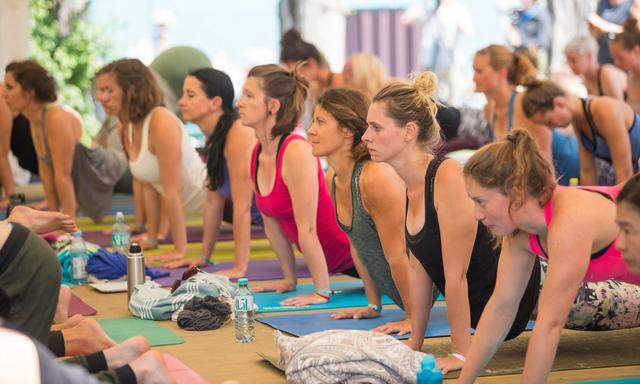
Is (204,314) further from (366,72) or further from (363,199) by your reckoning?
(366,72)

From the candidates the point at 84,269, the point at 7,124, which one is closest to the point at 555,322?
the point at 84,269

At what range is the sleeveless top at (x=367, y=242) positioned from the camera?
15.1 ft

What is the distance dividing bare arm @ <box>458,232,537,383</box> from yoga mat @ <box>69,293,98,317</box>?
2288 mm

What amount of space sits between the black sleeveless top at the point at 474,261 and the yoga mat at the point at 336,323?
39cm

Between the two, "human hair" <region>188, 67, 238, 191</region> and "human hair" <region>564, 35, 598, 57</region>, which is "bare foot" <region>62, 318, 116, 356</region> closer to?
"human hair" <region>188, 67, 238, 191</region>

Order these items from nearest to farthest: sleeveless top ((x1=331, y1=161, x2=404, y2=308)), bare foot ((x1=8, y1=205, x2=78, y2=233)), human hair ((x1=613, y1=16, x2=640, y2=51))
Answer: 1. bare foot ((x1=8, y1=205, x2=78, y2=233))
2. sleeveless top ((x1=331, y1=161, x2=404, y2=308))
3. human hair ((x1=613, y1=16, x2=640, y2=51))

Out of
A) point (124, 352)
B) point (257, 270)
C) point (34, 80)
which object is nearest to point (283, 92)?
point (257, 270)

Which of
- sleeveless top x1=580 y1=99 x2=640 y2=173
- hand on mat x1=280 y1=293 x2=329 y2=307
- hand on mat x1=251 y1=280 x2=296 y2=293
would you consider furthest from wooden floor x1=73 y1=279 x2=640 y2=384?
sleeveless top x1=580 y1=99 x2=640 y2=173

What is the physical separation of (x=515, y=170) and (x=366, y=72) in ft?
17.2

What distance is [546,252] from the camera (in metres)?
3.28

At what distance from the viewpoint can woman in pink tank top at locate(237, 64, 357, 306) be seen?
5.25 metres

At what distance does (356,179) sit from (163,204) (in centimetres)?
311

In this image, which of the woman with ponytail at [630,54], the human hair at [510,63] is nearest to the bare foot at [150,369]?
the human hair at [510,63]

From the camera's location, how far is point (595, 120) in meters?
6.43
